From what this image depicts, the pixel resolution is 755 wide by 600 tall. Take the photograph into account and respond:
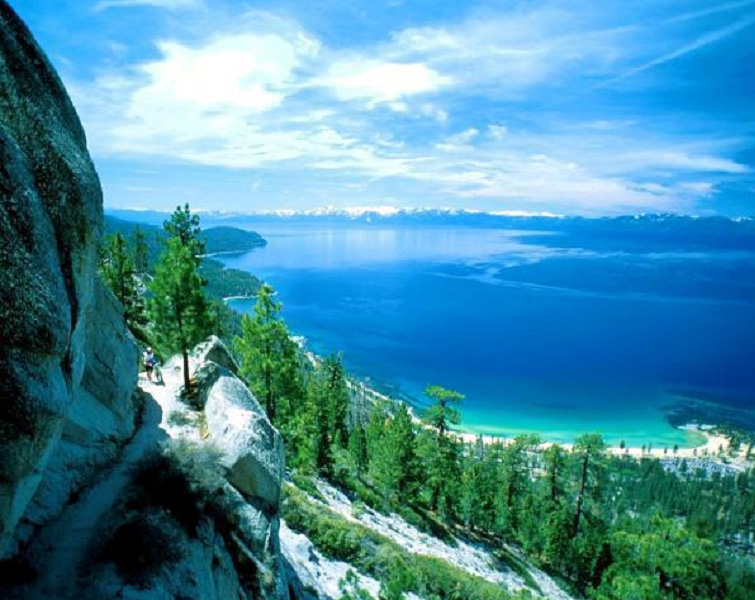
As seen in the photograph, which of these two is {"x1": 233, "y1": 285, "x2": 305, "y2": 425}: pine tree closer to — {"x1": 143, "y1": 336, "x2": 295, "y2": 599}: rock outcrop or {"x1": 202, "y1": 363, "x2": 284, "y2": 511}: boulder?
{"x1": 143, "y1": 336, "x2": 295, "y2": 599}: rock outcrop

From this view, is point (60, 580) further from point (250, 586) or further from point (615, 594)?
point (615, 594)

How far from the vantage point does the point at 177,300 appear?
2697 centimetres

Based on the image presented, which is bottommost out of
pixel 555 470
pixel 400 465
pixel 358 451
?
pixel 358 451

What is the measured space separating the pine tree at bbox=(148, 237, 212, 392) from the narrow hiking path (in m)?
10.8

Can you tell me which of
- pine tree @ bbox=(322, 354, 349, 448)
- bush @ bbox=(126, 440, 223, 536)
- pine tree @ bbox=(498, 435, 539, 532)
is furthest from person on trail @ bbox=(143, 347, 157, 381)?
pine tree @ bbox=(498, 435, 539, 532)

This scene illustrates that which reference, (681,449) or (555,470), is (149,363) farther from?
(681,449)

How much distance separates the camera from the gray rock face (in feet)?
24.3

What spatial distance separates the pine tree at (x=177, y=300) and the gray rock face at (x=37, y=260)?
A: 15.1 m

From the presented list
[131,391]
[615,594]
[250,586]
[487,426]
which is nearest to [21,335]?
[250,586]

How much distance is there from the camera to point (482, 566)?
39.9 metres

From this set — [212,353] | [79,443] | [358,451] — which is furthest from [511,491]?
[79,443]

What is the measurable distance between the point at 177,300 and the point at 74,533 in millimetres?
17054

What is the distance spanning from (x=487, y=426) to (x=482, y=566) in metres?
110

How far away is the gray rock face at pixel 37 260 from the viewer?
7.39 m
